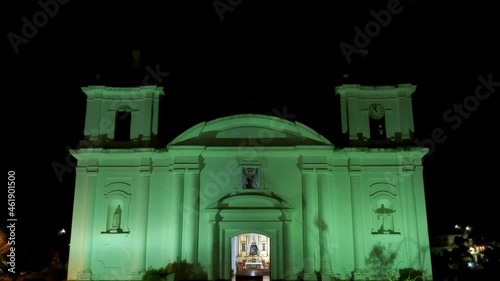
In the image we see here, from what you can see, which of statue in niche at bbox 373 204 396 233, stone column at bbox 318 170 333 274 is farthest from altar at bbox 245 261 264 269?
statue in niche at bbox 373 204 396 233

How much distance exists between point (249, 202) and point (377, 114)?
23.5 ft

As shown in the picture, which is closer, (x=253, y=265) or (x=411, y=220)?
(x=411, y=220)

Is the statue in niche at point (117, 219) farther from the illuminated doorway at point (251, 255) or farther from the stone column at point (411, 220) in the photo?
the stone column at point (411, 220)

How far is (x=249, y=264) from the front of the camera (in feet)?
84.5

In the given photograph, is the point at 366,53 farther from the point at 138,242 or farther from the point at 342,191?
the point at 138,242

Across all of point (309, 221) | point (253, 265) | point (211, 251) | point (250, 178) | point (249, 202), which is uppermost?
point (250, 178)

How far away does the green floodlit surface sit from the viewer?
21500 mm

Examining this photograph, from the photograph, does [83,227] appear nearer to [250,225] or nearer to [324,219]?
[250,225]

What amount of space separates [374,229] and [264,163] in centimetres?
541

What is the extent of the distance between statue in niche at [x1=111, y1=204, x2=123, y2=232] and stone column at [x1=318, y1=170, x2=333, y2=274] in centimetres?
844

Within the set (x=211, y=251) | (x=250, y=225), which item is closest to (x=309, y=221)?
(x=250, y=225)

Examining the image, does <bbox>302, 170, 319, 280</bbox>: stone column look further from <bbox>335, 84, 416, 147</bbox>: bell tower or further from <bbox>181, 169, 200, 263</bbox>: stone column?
<bbox>181, 169, 200, 263</bbox>: stone column

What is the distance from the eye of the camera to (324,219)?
71.2ft

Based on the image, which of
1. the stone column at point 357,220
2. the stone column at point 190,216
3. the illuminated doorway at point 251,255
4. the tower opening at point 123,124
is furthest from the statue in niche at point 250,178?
the tower opening at point 123,124
